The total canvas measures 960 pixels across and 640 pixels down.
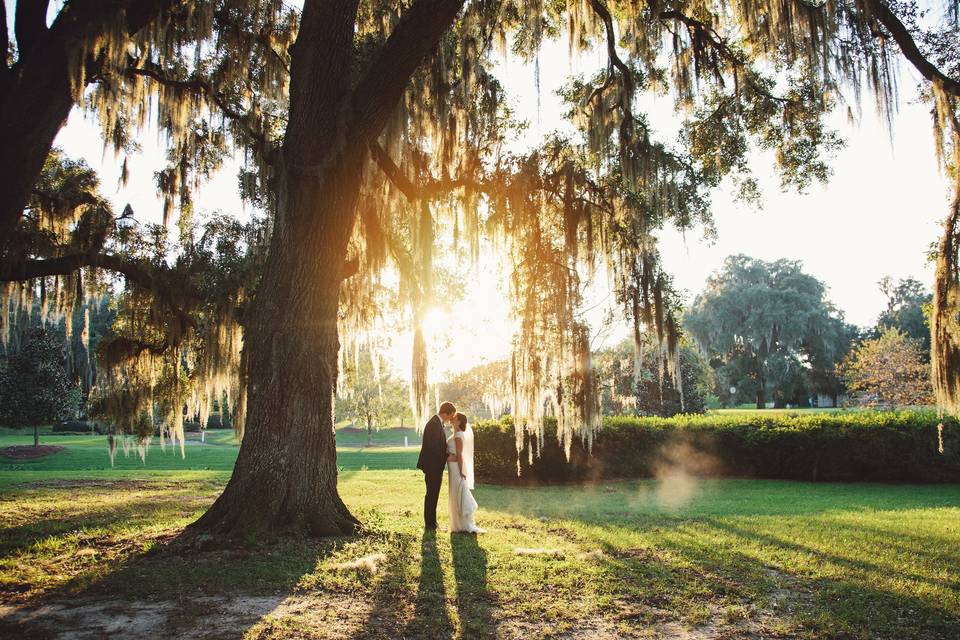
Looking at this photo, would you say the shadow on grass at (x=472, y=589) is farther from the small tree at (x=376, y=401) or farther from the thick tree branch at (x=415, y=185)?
the small tree at (x=376, y=401)

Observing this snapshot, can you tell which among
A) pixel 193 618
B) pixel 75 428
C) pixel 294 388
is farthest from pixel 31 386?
pixel 193 618

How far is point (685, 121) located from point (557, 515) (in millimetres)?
6522

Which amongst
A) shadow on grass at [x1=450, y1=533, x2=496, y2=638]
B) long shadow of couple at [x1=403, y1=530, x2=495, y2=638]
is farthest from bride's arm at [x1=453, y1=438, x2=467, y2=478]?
long shadow of couple at [x1=403, y1=530, x2=495, y2=638]

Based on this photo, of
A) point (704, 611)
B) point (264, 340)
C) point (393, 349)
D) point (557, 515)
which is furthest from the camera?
point (393, 349)

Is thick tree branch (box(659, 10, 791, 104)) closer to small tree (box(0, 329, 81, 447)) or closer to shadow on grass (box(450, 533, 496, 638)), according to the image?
shadow on grass (box(450, 533, 496, 638))

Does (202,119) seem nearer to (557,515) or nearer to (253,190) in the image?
(253,190)

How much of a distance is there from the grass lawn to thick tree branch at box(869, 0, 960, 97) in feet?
14.9

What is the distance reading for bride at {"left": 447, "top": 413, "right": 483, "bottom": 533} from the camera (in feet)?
25.1

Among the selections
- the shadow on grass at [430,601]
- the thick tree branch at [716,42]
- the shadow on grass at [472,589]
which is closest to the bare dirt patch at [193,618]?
the shadow on grass at [430,601]

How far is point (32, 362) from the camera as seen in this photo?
25.5 meters

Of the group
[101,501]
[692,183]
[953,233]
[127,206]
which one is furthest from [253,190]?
[953,233]

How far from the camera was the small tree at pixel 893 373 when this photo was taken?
95.5ft

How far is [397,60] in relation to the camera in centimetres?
637

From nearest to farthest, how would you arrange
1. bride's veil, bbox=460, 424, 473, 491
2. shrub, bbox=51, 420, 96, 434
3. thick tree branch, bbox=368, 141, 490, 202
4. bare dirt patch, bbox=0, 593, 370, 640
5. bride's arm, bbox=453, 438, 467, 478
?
1. bare dirt patch, bbox=0, 593, 370, 640
2. thick tree branch, bbox=368, 141, 490, 202
3. bride's veil, bbox=460, 424, 473, 491
4. bride's arm, bbox=453, 438, 467, 478
5. shrub, bbox=51, 420, 96, 434
